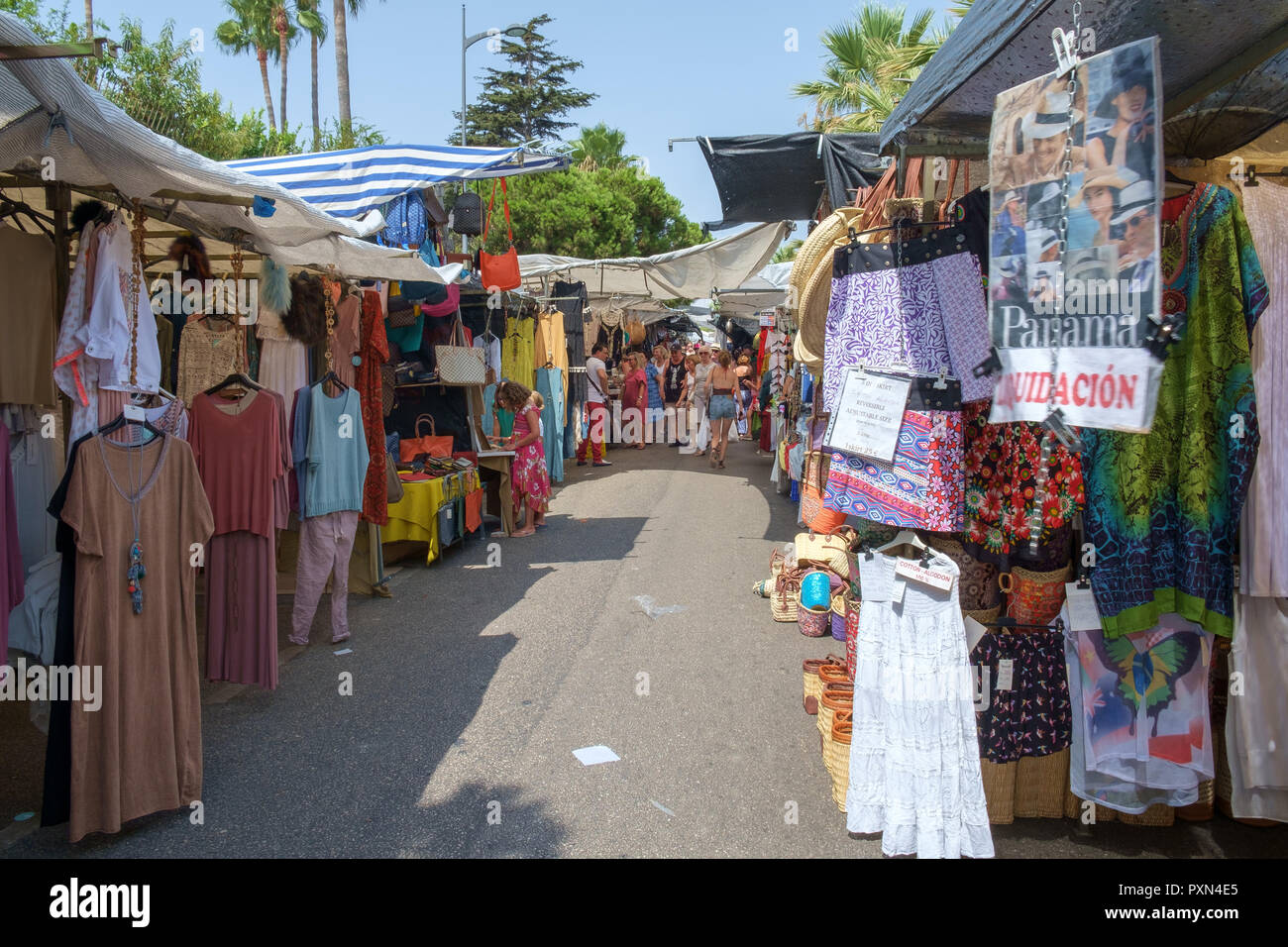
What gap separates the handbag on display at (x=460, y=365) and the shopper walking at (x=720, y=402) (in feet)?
20.7

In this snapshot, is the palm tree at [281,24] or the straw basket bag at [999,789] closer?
the straw basket bag at [999,789]

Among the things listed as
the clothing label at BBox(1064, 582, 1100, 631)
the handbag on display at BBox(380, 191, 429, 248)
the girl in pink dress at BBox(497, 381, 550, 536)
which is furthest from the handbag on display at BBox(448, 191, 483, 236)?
the clothing label at BBox(1064, 582, 1100, 631)

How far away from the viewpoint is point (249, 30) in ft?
114

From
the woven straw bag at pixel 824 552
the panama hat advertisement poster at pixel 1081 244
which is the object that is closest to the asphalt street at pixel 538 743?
the woven straw bag at pixel 824 552

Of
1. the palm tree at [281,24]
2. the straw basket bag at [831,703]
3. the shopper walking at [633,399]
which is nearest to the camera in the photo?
the straw basket bag at [831,703]

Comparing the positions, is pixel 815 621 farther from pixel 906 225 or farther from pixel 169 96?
pixel 169 96

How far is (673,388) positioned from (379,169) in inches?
504

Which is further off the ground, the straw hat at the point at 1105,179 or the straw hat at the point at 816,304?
the straw hat at the point at 1105,179

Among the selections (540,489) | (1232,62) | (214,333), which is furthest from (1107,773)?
(540,489)

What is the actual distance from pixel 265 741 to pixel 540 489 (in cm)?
577

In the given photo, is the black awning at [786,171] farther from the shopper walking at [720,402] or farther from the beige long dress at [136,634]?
the shopper walking at [720,402]

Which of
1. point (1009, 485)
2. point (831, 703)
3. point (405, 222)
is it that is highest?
point (405, 222)

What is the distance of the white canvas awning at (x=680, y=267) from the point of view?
10461 mm

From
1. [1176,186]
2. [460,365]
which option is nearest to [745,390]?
[460,365]
